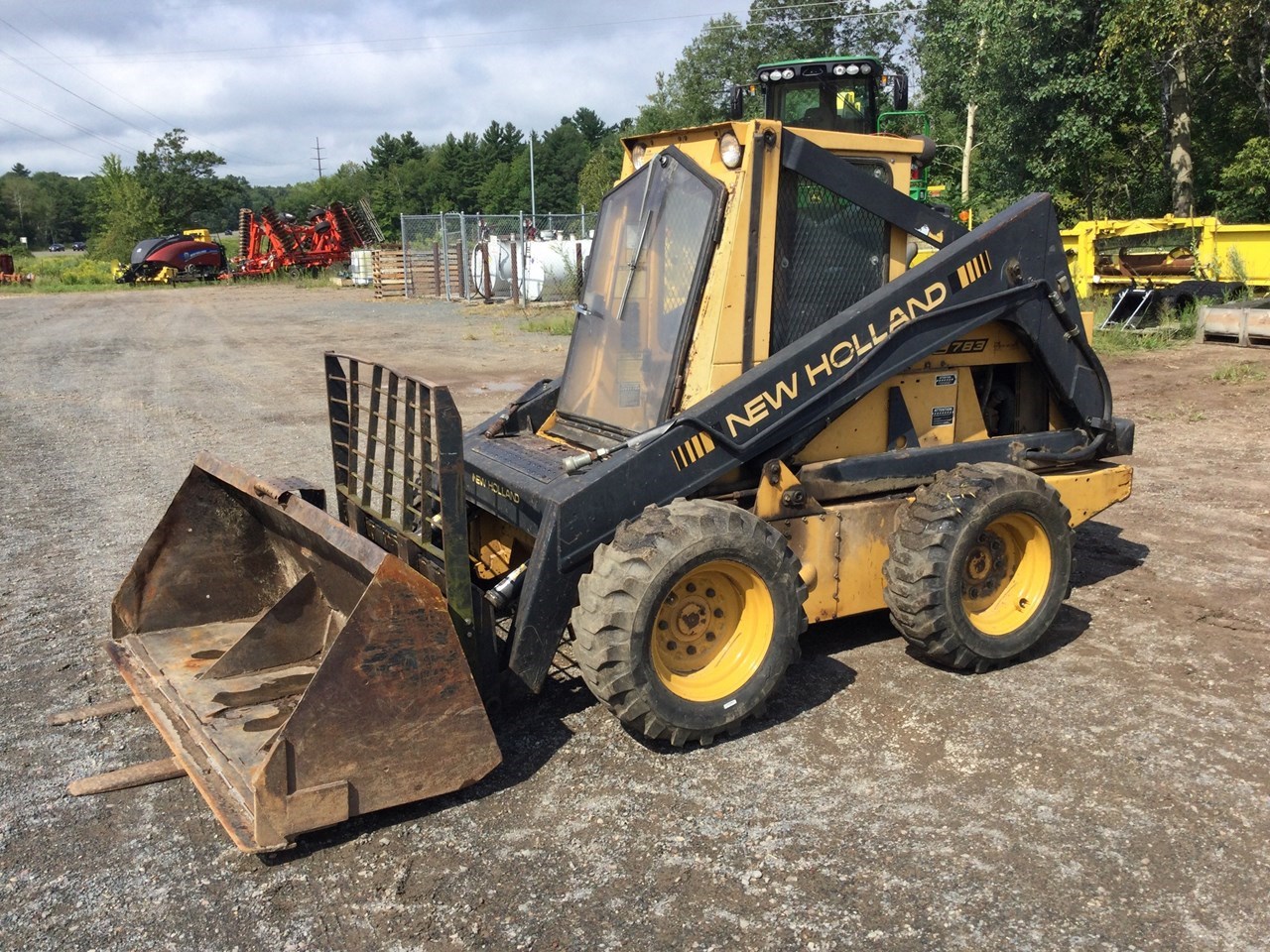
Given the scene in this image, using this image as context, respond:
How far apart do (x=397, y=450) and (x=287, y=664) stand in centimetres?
107

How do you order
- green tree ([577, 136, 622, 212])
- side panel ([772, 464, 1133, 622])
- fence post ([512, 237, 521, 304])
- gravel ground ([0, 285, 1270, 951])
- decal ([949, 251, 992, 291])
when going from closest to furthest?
gravel ground ([0, 285, 1270, 951]) → side panel ([772, 464, 1133, 622]) → decal ([949, 251, 992, 291]) → fence post ([512, 237, 521, 304]) → green tree ([577, 136, 622, 212])

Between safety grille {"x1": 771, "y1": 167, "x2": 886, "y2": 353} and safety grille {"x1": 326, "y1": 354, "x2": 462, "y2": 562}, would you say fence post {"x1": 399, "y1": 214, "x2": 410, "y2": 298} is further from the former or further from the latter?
safety grille {"x1": 771, "y1": 167, "x2": 886, "y2": 353}

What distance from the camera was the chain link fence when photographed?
25.5 m

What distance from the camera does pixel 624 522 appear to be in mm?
4121

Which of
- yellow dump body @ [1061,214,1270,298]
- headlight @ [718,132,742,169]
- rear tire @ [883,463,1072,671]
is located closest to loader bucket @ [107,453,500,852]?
rear tire @ [883,463,1072,671]

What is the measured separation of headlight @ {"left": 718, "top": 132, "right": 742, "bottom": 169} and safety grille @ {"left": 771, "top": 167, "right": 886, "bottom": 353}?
241 millimetres

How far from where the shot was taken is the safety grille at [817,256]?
4.85 meters

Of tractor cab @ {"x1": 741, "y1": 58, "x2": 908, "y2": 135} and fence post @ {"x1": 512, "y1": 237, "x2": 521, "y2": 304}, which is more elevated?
tractor cab @ {"x1": 741, "y1": 58, "x2": 908, "y2": 135}

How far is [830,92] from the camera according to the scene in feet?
25.0

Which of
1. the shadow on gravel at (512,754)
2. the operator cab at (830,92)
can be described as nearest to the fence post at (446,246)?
the operator cab at (830,92)

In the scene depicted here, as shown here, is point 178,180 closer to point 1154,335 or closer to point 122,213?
point 122,213

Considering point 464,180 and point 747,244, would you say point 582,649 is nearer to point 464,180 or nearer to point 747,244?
point 747,244

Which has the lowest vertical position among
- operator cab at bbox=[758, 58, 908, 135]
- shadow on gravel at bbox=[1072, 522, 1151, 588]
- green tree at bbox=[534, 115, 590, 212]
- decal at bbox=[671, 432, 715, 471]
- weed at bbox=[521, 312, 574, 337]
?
shadow on gravel at bbox=[1072, 522, 1151, 588]

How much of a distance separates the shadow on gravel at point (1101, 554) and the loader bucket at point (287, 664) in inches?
160
